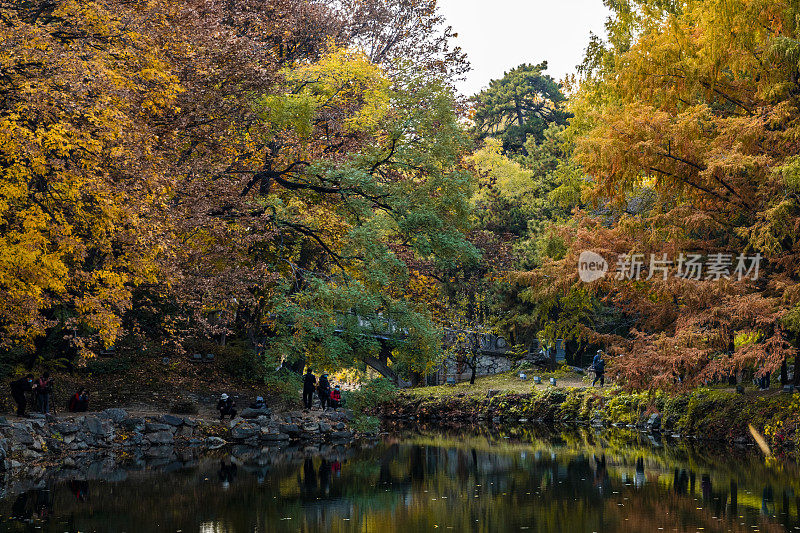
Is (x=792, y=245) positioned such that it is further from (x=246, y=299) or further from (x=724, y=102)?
(x=246, y=299)

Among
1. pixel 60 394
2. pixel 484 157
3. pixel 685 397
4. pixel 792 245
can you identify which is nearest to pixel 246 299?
pixel 60 394

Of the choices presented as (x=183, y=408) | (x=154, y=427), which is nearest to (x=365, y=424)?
(x=183, y=408)

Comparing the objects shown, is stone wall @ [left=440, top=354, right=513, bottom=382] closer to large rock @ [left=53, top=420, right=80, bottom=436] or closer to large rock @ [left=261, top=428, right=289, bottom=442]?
large rock @ [left=261, top=428, right=289, bottom=442]

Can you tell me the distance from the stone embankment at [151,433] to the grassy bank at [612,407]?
6063 mm

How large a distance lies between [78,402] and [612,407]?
52.6 ft

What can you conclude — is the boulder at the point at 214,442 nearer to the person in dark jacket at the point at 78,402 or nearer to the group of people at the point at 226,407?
the group of people at the point at 226,407

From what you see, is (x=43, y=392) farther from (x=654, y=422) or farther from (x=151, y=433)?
(x=654, y=422)

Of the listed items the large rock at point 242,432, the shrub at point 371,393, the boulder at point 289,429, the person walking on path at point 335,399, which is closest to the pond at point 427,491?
the shrub at point 371,393

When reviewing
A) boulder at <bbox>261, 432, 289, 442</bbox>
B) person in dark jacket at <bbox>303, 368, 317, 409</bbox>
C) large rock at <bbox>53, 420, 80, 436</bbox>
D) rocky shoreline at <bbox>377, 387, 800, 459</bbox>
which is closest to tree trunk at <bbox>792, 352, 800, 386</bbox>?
rocky shoreline at <bbox>377, 387, 800, 459</bbox>

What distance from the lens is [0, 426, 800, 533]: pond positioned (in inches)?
432

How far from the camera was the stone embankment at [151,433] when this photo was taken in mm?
18953

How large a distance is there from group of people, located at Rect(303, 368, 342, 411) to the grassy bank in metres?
4.70

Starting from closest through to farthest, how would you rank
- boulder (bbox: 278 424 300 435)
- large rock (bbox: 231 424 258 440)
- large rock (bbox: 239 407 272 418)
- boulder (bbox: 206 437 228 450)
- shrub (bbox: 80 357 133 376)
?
boulder (bbox: 206 437 228 450) < large rock (bbox: 231 424 258 440) < boulder (bbox: 278 424 300 435) < large rock (bbox: 239 407 272 418) < shrub (bbox: 80 357 133 376)

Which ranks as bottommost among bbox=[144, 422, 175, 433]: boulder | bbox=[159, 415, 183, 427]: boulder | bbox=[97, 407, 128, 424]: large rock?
bbox=[144, 422, 175, 433]: boulder
